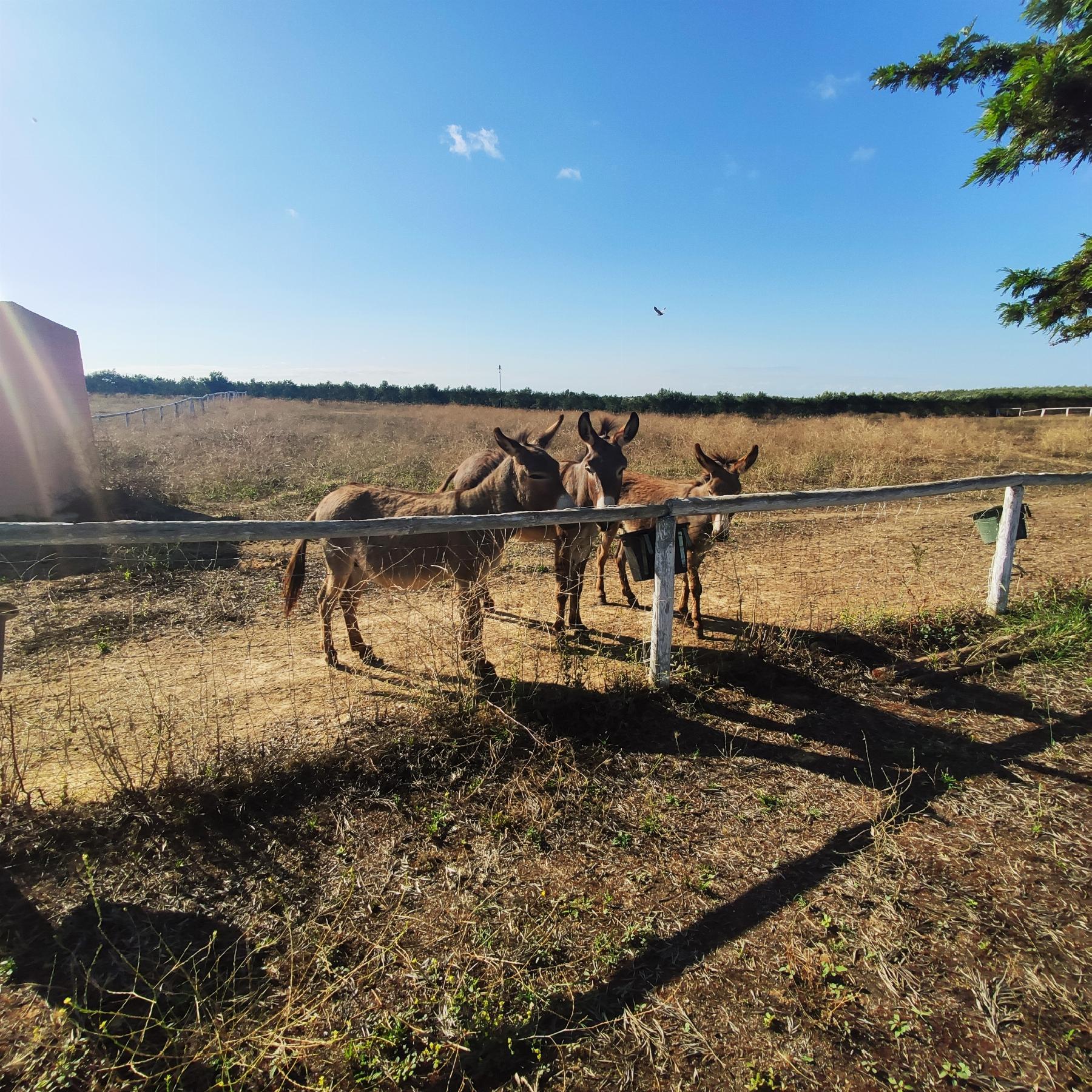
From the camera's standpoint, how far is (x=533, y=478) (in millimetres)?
5547

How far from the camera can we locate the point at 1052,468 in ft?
54.1

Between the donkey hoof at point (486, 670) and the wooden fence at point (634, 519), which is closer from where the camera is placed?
the wooden fence at point (634, 519)

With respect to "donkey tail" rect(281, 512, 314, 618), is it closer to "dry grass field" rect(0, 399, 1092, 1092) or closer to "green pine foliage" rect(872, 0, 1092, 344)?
"dry grass field" rect(0, 399, 1092, 1092)

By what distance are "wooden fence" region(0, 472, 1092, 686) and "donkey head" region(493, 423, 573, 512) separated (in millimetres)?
762

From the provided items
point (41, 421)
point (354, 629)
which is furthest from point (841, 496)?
point (41, 421)

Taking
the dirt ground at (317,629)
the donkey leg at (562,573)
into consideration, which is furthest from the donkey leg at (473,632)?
the donkey leg at (562,573)

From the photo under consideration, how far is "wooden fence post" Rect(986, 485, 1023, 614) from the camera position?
231 inches

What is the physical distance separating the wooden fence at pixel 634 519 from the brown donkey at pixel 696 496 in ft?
3.97

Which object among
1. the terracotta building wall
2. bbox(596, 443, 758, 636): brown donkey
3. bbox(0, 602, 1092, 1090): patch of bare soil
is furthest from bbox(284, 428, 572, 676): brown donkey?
the terracotta building wall

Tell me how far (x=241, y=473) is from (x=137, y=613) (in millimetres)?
9784

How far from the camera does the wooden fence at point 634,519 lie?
3039mm

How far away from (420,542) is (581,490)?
92.3 inches

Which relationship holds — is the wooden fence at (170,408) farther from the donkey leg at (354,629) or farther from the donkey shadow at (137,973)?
the donkey shadow at (137,973)

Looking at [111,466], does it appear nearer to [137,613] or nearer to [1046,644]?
[137,613]
